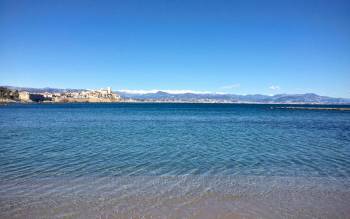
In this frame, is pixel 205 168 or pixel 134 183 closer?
pixel 134 183

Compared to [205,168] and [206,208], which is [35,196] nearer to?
[206,208]

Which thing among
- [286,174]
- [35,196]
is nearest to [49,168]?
[35,196]

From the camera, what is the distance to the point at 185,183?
35.1ft

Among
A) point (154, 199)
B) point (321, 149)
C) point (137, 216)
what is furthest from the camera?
point (321, 149)

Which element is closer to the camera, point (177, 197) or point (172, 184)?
point (177, 197)

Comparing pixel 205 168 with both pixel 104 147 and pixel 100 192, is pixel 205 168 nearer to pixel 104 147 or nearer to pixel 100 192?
pixel 100 192

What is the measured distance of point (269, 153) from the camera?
1800 cm

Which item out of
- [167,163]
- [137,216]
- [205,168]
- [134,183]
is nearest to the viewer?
[137,216]

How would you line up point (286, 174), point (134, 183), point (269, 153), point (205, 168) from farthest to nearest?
point (269, 153) → point (205, 168) → point (286, 174) → point (134, 183)

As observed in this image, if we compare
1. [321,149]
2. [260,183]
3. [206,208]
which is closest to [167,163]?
[260,183]

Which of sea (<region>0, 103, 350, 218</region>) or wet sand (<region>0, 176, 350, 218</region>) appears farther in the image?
sea (<region>0, 103, 350, 218</region>)

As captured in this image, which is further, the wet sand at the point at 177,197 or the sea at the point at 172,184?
the sea at the point at 172,184

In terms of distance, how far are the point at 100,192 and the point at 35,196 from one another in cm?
203

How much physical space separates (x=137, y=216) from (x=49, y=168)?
7.20 meters
